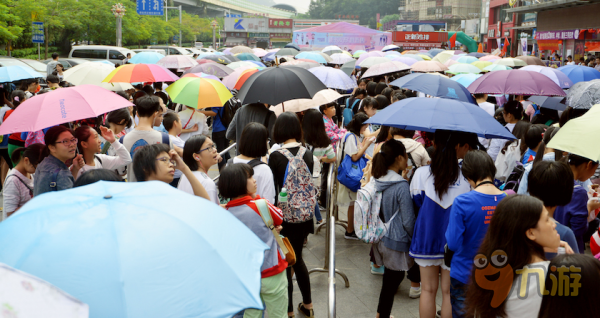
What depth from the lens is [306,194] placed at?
13.2ft

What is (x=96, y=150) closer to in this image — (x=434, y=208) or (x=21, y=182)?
→ (x=21, y=182)

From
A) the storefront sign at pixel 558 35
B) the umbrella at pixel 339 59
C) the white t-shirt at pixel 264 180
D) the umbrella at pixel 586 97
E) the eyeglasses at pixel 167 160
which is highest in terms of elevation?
the storefront sign at pixel 558 35

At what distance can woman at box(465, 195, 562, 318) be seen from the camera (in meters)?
2.20

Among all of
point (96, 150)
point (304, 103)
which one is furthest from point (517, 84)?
point (96, 150)

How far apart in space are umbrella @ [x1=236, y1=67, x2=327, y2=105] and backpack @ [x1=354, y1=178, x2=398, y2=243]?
7.18ft

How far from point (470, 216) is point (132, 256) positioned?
6.95 ft

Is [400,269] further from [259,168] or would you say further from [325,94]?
[325,94]

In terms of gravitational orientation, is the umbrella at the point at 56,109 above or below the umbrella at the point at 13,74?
below

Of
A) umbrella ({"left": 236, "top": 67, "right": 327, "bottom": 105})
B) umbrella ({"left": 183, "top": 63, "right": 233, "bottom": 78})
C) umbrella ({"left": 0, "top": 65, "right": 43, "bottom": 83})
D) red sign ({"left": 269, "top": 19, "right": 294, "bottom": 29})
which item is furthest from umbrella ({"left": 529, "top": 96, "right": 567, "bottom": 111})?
red sign ({"left": 269, "top": 19, "right": 294, "bottom": 29})

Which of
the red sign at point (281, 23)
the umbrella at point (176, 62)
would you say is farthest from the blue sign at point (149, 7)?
the umbrella at point (176, 62)

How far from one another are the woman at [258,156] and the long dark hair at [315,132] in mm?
1220

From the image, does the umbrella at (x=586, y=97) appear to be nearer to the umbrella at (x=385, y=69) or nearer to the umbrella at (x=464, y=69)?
the umbrella at (x=385, y=69)

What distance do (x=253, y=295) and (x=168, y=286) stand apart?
0.29 m

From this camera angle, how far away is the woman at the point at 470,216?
298 cm
